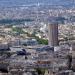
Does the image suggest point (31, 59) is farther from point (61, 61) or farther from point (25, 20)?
point (25, 20)

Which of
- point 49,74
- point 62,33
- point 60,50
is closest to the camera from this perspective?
point 49,74

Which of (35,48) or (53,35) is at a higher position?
(53,35)

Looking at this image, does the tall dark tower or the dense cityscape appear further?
the tall dark tower

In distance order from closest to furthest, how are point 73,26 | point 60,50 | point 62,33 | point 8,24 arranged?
point 60,50 → point 62,33 → point 73,26 → point 8,24

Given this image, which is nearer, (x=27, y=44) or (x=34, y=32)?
(x=27, y=44)

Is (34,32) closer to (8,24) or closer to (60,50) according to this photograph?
(8,24)

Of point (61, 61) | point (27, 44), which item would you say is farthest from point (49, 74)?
point (27, 44)

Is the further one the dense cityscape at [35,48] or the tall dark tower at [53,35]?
the tall dark tower at [53,35]

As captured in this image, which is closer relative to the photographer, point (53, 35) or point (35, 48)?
point (35, 48)

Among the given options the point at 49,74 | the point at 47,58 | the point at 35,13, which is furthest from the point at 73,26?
the point at 49,74
